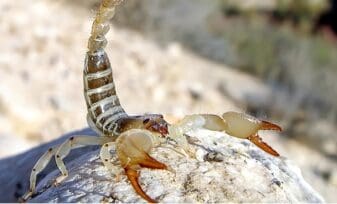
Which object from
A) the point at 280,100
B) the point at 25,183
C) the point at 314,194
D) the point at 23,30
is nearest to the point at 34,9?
the point at 23,30

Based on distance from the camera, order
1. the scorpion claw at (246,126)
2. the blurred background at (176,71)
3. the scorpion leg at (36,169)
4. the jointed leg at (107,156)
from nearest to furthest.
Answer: the jointed leg at (107,156), the scorpion claw at (246,126), the scorpion leg at (36,169), the blurred background at (176,71)

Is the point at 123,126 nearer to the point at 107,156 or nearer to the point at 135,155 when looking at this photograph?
the point at 107,156

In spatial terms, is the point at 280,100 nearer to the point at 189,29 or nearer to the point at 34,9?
the point at 189,29

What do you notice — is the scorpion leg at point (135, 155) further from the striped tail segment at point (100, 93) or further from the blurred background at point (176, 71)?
the blurred background at point (176, 71)

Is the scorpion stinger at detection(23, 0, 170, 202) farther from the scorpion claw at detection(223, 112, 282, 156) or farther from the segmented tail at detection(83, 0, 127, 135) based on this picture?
the scorpion claw at detection(223, 112, 282, 156)

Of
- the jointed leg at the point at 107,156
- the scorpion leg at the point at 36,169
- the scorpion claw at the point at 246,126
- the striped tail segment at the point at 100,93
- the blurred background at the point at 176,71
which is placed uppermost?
the striped tail segment at the point at 100,93

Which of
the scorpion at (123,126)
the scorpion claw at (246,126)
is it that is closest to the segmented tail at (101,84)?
the scorpion at (123,126)

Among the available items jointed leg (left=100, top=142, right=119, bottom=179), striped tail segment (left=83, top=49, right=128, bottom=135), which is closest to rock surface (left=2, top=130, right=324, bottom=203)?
jointed leg (left=100, top=142, right=119, bottom=179)
